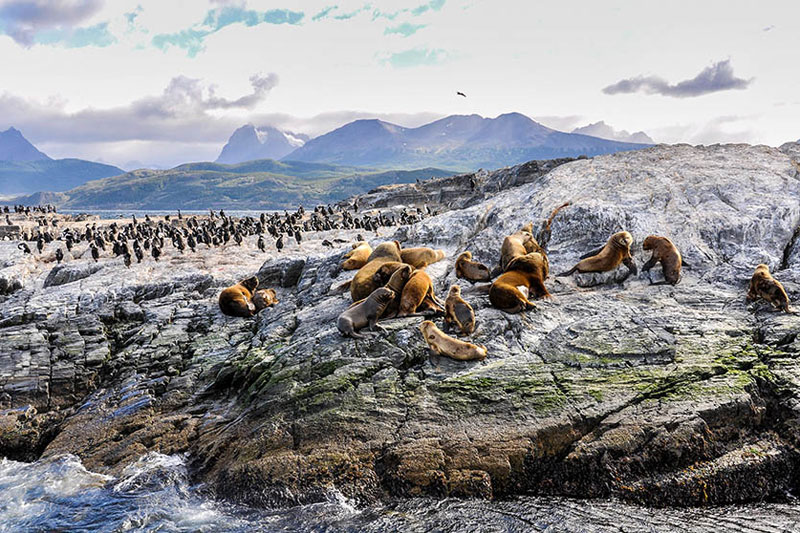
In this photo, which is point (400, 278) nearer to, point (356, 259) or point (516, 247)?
point (516, 247)

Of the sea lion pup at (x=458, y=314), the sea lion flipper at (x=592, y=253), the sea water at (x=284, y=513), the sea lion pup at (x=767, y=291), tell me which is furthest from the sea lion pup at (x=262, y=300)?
the sea lion pup at (x=767, y=291)

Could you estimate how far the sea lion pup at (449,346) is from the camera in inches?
298

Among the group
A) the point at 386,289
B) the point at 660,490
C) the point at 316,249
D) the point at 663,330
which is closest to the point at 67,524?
the point at 386,289

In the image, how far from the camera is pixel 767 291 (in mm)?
8141

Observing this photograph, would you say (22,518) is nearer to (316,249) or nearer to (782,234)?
(782,234)

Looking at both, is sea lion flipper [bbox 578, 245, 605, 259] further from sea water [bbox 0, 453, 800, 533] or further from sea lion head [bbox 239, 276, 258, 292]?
sea lion head [bbox 239, 276, 258, 292]

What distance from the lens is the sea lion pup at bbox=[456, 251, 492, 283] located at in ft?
37.1

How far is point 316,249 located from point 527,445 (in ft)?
59.3

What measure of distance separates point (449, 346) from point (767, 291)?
5.56 m

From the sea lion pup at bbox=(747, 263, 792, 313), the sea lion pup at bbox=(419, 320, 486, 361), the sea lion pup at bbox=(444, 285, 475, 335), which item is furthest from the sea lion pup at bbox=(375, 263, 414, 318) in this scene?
the sea lion pup at bbox=(747, 263, 792, 313)

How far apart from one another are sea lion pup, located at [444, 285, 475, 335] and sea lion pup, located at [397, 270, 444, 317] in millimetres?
573

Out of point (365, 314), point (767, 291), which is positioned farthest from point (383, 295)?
point (767, 291)

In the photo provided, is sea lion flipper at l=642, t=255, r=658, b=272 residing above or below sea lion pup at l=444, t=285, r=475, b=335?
above

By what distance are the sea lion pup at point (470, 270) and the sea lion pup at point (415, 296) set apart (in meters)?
1.88
